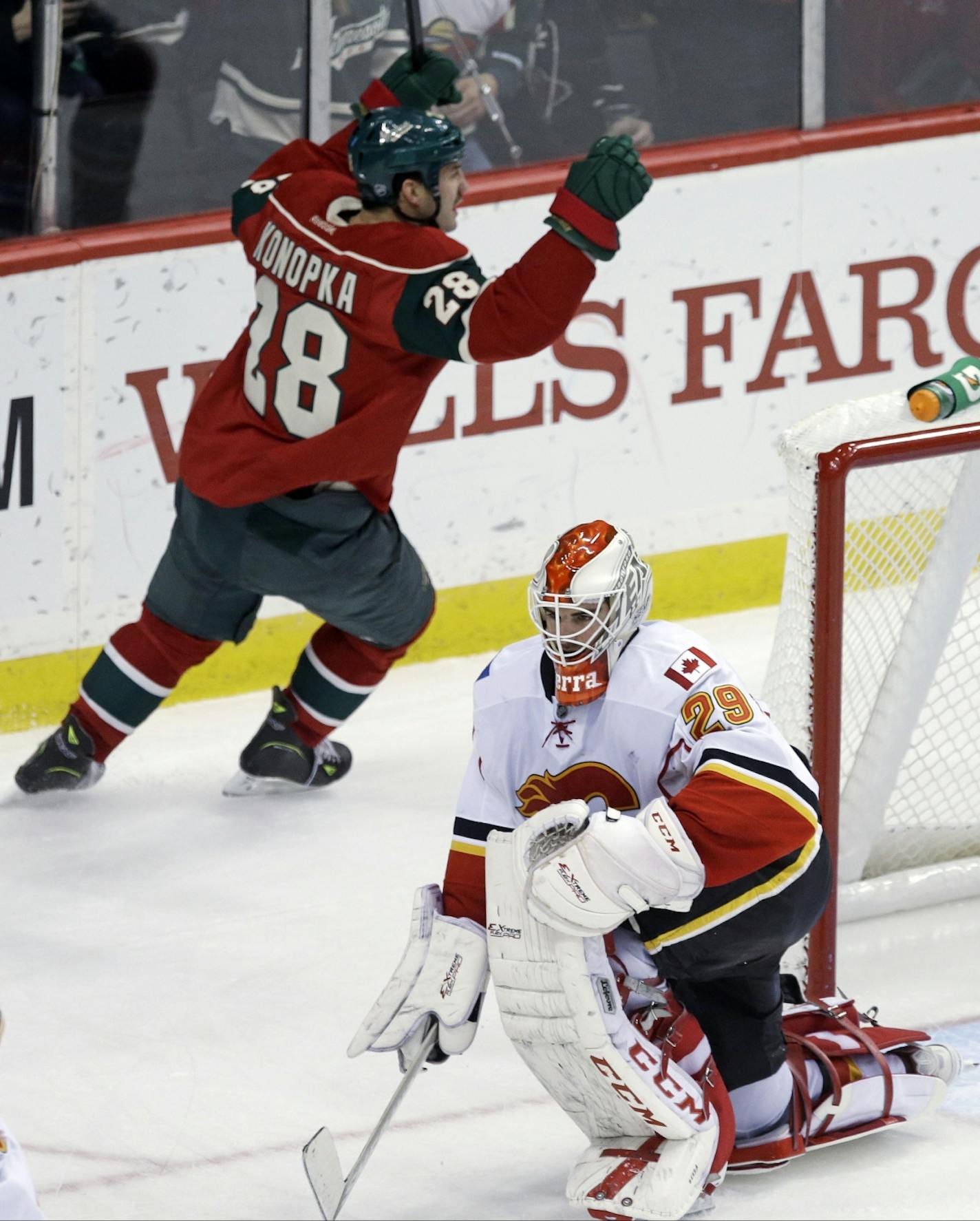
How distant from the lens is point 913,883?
383cm

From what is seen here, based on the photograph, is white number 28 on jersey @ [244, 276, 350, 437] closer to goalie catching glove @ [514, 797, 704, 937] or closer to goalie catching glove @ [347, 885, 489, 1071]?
goalie catching glove @ [347, 885, 489, 1071]

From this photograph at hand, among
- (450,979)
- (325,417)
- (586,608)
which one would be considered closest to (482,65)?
(325,417)

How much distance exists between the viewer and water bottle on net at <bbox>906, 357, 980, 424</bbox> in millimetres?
3197

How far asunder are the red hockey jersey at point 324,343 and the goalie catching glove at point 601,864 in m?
1.22

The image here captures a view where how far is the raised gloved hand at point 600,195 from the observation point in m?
3.49

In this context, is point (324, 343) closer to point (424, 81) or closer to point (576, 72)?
point (424, 81)

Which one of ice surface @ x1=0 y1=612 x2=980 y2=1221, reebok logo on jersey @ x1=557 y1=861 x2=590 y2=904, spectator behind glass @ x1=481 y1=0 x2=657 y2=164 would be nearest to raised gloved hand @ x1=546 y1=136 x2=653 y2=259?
ice surface @ x1=0 y1=612 x2=980 y2=1221

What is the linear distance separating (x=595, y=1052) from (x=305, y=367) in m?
1.62

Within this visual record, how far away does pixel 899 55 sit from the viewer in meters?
5.33

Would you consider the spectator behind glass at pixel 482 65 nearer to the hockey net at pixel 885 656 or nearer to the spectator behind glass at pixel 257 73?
the spectator behind glass at pixel 257 73

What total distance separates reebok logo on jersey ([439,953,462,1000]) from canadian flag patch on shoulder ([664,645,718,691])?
42cm

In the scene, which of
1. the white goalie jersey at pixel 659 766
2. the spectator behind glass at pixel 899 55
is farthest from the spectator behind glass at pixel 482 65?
the white goalie jersey at pixel 659 766

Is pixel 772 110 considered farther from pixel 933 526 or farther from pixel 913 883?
pixel 913 883

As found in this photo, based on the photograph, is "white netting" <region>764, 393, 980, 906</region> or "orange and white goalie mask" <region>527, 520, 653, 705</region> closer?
"orange and white goalie mask" <region>527, 520, 653, 705</region>
